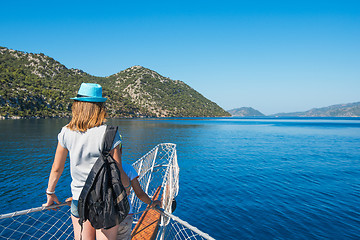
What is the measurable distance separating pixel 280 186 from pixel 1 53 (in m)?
208

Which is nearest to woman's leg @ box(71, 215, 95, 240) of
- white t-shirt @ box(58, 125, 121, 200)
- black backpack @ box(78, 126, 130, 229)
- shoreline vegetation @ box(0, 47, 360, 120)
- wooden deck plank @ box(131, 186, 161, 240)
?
black backpack @ box(78, 126, 130, 229)

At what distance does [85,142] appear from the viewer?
196cm

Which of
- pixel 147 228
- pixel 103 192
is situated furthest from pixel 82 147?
pixel 147 228

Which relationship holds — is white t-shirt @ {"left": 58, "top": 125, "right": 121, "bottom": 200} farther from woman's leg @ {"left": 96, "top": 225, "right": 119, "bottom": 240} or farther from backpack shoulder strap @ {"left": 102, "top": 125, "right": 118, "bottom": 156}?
A: woman's leg @ {"left": 96, "top": 225, "right": 119, "bottom": 240}

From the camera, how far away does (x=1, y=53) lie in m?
158

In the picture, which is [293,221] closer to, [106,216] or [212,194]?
[212,194]

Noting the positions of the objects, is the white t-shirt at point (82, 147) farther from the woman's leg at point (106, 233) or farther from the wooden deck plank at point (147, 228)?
the wooden deck plank at point (147, 228)

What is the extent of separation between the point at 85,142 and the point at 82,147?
6 centimetres

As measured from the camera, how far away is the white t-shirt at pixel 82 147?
6.41 ft

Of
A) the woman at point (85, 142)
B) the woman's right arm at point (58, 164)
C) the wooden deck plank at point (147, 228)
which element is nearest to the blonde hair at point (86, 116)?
the woman at point (85, 142)

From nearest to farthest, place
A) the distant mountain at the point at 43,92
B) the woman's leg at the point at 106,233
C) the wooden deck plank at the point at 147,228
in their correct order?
the woman's leg at the point at 106,233 → the wooden deck plank at the point at 147,228 → the distant mountain at the point at 43,92

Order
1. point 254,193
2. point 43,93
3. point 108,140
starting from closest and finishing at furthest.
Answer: point 108,140 < point 254,193 < point 43,93

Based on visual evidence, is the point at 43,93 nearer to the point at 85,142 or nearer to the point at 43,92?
the point at 43,92

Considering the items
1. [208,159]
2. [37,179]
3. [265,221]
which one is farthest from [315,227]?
[37,179]
